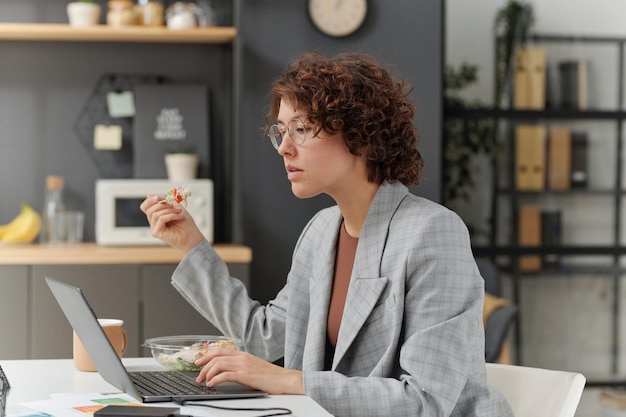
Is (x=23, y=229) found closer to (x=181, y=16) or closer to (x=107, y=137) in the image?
(x=107, y=137)

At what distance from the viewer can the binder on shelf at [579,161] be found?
4.44 meters

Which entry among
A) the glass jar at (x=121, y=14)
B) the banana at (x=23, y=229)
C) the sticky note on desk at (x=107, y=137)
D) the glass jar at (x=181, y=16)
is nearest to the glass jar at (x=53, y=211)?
the banana at (x=23, y=229)

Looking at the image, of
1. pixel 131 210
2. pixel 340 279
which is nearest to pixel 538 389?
pixel 340 279

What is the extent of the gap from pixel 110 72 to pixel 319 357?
2.73m

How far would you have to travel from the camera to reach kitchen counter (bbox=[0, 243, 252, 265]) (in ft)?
12.1

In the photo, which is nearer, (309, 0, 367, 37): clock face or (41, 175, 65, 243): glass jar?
(309, 0, 367, 37): clock face

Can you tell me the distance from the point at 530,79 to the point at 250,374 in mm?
3101

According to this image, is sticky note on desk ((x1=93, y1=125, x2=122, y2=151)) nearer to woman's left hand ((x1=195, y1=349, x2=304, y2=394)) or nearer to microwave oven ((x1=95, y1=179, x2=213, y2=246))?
microwave oven ((x1=95, y1=179, x2=213, y2=246))

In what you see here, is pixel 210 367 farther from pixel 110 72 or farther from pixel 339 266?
pixel 110 72

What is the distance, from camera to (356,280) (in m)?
1.88

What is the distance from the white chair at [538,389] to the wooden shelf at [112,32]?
98.5 inches

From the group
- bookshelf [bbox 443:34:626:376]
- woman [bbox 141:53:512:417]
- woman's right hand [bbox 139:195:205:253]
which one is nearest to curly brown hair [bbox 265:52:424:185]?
woman [bbox 141:53:512:417]

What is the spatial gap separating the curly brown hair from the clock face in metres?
2.04

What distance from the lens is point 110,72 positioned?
432cm
